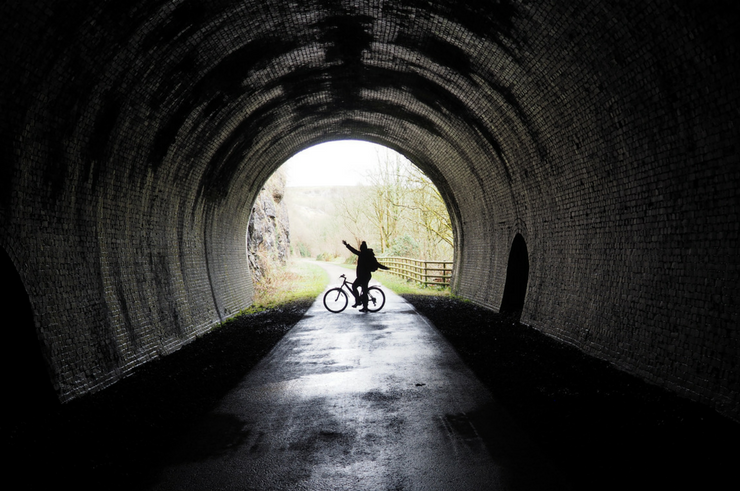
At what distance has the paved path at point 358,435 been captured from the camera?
13.0 ft

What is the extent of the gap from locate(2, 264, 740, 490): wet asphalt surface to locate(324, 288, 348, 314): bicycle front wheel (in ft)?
22.1

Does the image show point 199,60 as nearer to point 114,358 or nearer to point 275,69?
point 275,69

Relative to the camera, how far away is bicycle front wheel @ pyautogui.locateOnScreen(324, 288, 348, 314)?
1553 centimetres


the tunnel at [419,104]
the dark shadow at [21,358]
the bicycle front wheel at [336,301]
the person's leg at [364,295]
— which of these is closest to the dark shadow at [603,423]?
the tunnel at [419,104]

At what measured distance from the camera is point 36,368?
5.95 meters

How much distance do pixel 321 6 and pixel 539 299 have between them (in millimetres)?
7005

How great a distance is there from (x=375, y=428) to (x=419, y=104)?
10.6m

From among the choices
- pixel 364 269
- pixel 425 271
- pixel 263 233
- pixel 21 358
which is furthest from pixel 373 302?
pixel 263 233

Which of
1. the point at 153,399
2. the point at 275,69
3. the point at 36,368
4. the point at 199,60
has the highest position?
the point at 275,69

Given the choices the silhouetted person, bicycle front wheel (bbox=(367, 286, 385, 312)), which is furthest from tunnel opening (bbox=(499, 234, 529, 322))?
the silhouetted person

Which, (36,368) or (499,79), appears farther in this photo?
(499,79)

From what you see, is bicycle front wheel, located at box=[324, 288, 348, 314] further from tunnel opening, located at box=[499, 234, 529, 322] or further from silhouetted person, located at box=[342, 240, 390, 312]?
tunnel opening, located at box=[499, 234, 529, 322]

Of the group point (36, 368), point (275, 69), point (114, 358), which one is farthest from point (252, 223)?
point (36, 368)

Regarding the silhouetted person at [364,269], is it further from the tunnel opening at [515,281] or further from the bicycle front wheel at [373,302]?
the tunnel opening at [515,281]
